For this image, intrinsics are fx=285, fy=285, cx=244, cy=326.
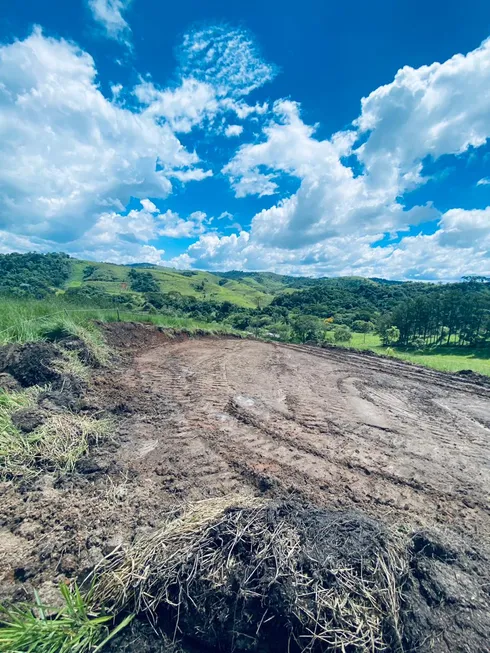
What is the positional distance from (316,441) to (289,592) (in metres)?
3.09

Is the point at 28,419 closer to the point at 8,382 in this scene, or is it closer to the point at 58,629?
the point at 8,382

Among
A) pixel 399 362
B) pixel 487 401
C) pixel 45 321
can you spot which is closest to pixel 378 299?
pixel 399 362

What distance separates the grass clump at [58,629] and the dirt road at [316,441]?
1.46m

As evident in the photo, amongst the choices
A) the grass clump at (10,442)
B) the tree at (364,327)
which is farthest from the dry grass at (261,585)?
the tree at (364,327)

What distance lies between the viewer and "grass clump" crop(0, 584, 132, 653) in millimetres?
1661

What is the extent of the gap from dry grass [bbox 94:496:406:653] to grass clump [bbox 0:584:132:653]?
0.14 metres

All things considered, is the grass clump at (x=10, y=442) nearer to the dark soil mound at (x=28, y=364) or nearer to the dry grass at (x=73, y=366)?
the dark soil mound at (x=28, y=364)

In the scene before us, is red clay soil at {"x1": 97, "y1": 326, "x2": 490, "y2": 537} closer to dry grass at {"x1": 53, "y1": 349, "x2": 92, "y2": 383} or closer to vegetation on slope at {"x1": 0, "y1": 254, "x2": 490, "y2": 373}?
dry grass at {"x1": 53, "y1": 349, "x2": 92, "y2": 383}

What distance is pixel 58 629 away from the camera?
175 cm

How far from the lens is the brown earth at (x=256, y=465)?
2.57 meters

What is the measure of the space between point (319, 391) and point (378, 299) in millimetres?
80562

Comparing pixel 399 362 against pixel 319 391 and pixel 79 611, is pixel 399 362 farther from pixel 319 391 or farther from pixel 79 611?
pixel 79 611

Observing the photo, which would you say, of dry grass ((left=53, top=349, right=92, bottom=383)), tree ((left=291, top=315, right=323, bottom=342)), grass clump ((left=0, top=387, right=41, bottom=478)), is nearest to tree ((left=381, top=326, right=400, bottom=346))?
tree ((left=291, top=315, right=323, bottom=342))

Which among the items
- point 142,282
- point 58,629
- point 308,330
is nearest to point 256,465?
point 58,629
